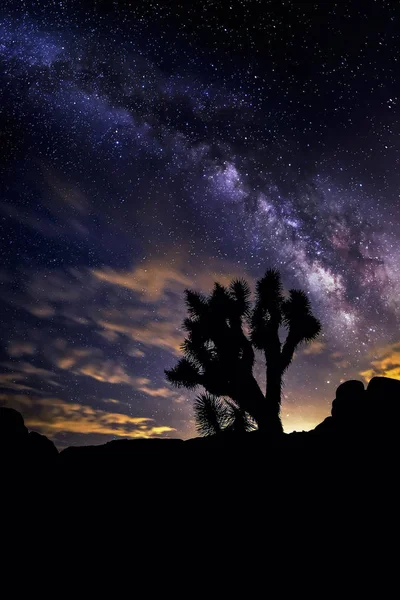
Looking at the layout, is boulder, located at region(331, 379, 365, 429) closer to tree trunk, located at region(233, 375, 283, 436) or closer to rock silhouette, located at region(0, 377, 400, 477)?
rock silhouette, located at region(0, 377, 400, 477)

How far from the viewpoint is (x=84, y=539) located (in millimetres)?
4336

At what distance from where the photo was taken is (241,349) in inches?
421

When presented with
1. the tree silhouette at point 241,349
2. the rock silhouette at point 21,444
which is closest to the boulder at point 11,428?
the rock silhouette at point 21,444

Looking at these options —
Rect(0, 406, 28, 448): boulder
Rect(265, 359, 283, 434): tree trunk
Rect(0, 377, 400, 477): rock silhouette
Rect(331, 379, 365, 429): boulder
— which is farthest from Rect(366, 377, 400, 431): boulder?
Rect(0, 406, 28, 448): boulder

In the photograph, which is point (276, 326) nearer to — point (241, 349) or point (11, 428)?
point (241, 349)

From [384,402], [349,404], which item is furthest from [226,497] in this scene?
[384,402]

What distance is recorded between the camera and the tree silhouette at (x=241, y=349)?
401 inches

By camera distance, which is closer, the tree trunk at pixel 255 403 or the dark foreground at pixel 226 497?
the dark foreground at pixel 226 497

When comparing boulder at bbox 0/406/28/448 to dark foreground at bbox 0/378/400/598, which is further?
boulder at bbox 0/406/28/448

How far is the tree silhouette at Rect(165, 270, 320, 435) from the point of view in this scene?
33.4 feet

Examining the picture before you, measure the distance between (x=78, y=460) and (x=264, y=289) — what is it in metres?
7.40

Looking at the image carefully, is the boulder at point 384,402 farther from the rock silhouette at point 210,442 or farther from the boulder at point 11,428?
the boulder at point 11,428

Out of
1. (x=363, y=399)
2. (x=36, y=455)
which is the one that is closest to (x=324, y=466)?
(x=363, y=399)

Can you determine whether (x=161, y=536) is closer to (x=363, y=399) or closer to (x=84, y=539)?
(x=84, y=539)
